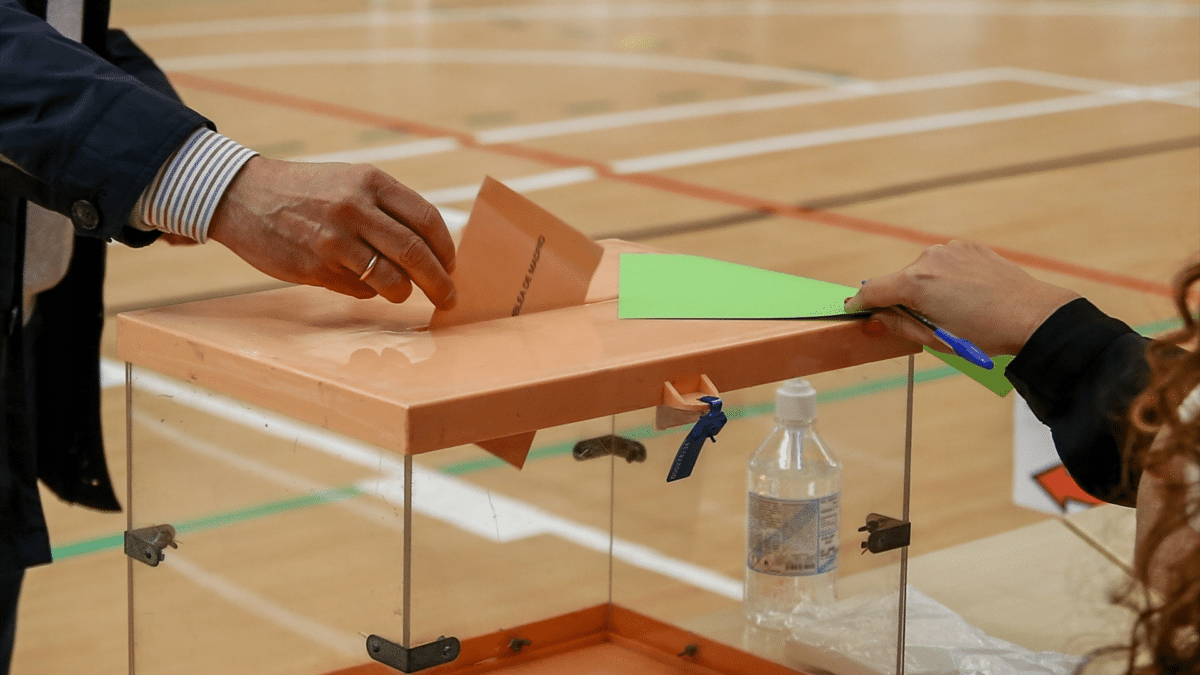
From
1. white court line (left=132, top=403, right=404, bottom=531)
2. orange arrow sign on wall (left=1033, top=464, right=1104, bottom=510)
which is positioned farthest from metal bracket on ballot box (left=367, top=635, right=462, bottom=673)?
orange arrow sign on wall (left=1033, top=464, right=1104, bottom=510)

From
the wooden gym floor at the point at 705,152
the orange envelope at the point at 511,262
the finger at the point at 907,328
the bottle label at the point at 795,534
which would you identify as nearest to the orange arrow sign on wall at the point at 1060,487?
the wooden gym floor at the point at 705,152

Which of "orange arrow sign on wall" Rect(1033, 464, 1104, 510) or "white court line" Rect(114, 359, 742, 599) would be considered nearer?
"white court line" Rect(114, 359, 742, 599)

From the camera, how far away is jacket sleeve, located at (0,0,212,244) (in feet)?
3.58

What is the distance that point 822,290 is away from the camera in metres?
1.23

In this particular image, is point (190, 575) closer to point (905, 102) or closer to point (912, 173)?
point (912, 173)

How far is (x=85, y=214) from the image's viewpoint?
3.64 feet

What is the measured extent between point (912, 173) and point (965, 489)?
2.32m

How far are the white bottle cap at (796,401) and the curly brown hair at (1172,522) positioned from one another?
1.73ft

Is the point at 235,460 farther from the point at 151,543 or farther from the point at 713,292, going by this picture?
the point at 713,292

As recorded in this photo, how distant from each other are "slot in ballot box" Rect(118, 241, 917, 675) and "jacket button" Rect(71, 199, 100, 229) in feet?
0.24

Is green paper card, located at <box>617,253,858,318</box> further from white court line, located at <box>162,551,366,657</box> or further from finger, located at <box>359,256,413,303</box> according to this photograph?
white court line, located at <box>162,551,366,657</box>

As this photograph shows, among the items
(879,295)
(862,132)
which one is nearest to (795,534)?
(879,295)

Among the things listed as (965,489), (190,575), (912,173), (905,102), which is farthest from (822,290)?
(905,102)

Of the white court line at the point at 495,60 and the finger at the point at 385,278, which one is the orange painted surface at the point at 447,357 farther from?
the white court line at the point at 495,60
